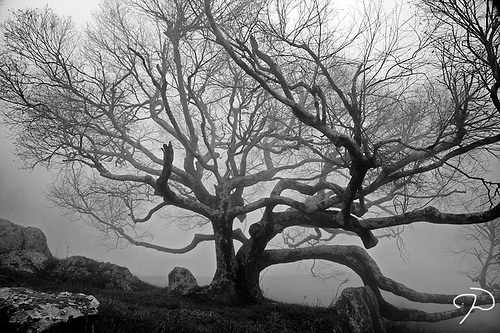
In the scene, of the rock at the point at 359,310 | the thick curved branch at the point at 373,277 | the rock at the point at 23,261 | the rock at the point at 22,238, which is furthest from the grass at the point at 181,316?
the rock at the point at 22,238

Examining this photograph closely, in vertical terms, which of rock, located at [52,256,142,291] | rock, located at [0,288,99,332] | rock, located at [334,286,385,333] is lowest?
rock, located at [334,286,385,333]

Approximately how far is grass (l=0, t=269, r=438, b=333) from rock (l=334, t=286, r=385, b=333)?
12.6 inches

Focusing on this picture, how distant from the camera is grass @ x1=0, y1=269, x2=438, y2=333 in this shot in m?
4.87

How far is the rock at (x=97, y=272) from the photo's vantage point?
10.9 meters

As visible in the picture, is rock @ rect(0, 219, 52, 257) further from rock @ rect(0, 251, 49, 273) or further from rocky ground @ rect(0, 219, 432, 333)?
rock @ rect(0, 251, 49, 273)

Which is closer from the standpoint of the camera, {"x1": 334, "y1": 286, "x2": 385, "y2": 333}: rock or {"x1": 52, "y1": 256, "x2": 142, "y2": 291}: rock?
{"x1": 334, "y1": 286, "x2": 385, "y2": 333}: rock

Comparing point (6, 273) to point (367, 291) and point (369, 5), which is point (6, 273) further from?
point (369, 5)

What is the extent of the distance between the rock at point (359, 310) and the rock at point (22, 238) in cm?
1395

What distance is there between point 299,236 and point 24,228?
48.9 ft

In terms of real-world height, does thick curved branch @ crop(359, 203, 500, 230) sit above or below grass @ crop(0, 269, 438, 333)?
above

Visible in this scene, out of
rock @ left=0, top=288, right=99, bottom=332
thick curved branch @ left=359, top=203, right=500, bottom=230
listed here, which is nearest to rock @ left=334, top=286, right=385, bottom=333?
thick curved branch @ left=359, top=203, right=500, bottom=230

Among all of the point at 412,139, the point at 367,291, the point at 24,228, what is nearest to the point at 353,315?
the point at 367,291

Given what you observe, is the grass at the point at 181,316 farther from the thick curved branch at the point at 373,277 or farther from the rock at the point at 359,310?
the thick curved branch at the point at 373,277

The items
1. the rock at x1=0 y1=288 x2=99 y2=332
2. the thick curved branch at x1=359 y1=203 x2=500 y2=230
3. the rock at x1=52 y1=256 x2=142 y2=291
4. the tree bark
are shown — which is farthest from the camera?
the rock at x1=52 y1=256 x2=142 y2=291
